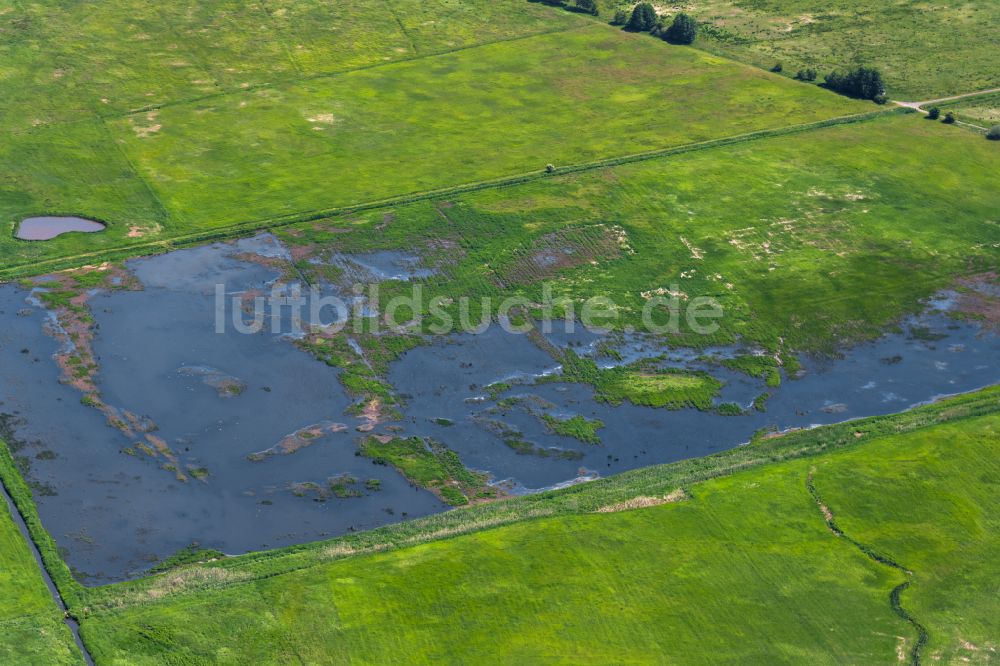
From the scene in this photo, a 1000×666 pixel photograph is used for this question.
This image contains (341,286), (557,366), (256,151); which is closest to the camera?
(557,366)

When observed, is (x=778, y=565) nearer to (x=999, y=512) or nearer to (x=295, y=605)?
(x=999, y=512)

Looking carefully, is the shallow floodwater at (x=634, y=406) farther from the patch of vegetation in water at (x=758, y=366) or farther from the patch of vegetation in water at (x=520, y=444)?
the patch of vegetation in water at (x=758, y=366)

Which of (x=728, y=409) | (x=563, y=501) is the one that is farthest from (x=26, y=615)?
(x=728, y=409)

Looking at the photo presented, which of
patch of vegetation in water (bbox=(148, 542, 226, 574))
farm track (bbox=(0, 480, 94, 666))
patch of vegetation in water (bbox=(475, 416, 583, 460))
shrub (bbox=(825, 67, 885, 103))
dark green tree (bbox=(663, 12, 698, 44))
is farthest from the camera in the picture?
dark green tree (bbox=(663, 12, 698, 44))

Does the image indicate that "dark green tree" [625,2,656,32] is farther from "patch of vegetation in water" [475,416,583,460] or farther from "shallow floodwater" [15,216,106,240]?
"patch of vegetation in water" [475,416,583,460]

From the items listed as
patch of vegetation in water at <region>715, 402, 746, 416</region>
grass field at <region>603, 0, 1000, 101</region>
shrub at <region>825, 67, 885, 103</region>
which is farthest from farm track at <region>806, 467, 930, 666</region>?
grass field at <region>603, 0, 1000, 101</region>

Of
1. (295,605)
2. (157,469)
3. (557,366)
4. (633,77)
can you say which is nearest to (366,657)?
(295,605)

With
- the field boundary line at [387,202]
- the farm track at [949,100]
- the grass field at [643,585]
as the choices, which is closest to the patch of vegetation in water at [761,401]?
the grass field at [643,585]
